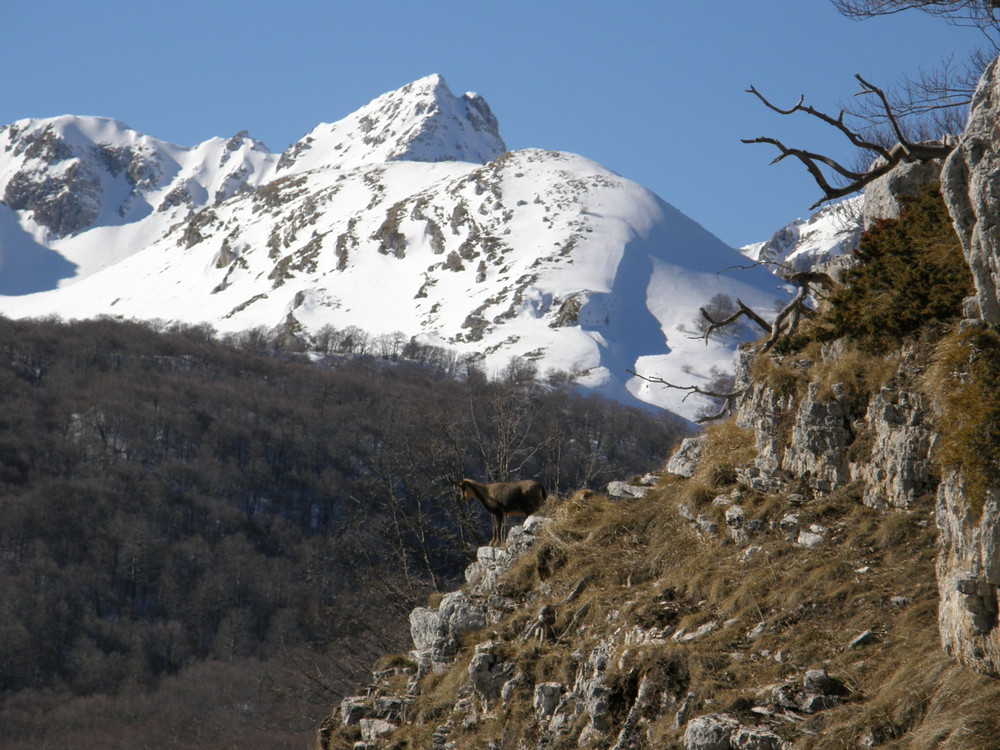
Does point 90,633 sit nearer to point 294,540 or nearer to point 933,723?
point 294,540

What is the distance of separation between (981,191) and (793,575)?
12.6 ft

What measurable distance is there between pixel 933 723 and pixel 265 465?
114 m

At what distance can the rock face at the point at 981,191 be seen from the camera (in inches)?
278

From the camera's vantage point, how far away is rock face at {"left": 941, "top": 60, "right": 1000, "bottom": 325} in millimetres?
7062

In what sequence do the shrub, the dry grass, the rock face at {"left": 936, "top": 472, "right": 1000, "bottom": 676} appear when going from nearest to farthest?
the rock face at {"left": 936, "top": 472, "right": 1000, "bottom": 676} < the dry grass < the shrub

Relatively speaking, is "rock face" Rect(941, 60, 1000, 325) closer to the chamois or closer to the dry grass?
the dry grass

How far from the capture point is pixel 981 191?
707 cm

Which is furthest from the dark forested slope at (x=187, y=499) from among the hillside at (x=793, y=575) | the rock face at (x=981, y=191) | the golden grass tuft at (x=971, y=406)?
the rock face at (x=981, y=191)

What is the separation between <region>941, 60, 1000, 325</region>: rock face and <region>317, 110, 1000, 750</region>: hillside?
26mm

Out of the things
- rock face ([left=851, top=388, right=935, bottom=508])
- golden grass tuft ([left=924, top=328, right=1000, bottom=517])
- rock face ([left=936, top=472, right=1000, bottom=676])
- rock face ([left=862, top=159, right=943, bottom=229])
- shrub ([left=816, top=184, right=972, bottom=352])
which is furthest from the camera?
rock face ([left=862, top=159, right=943, bottom=229])

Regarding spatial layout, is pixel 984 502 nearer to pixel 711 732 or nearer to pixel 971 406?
pixel 971 406

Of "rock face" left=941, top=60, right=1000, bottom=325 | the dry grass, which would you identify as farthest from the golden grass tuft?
the dry grass

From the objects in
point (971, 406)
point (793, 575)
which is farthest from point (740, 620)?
point (971, 406)

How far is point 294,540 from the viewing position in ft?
339
